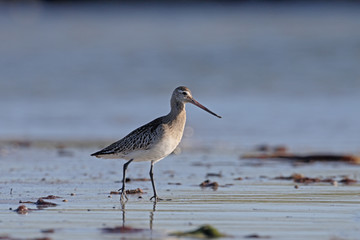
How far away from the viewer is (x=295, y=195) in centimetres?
874

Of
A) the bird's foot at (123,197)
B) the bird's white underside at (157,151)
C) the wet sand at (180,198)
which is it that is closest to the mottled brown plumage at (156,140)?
the bird's white underside at (157,151)

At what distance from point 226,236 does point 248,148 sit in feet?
23.3

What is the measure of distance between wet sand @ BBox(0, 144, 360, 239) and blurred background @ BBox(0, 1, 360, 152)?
2.59 m

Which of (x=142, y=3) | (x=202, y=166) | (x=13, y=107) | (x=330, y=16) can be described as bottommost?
(x=202, y=166)

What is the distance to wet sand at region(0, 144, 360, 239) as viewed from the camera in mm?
6820

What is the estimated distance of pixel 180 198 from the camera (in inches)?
340

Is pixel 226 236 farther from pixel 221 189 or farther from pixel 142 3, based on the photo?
pixel 142 3

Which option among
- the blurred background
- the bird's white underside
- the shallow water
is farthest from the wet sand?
the blurred background

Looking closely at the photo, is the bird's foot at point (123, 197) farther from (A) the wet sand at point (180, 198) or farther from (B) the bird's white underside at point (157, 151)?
(B) the bird's white underside at point (157, 151)

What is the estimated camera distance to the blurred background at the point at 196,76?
54.2 ft

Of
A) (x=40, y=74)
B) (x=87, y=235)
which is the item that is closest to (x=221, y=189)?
(x=87, y=235)

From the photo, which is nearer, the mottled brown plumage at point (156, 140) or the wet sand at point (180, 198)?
the wet sand at point (180, 198)

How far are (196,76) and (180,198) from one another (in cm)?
1832

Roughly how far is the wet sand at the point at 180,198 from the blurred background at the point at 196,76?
259cm
